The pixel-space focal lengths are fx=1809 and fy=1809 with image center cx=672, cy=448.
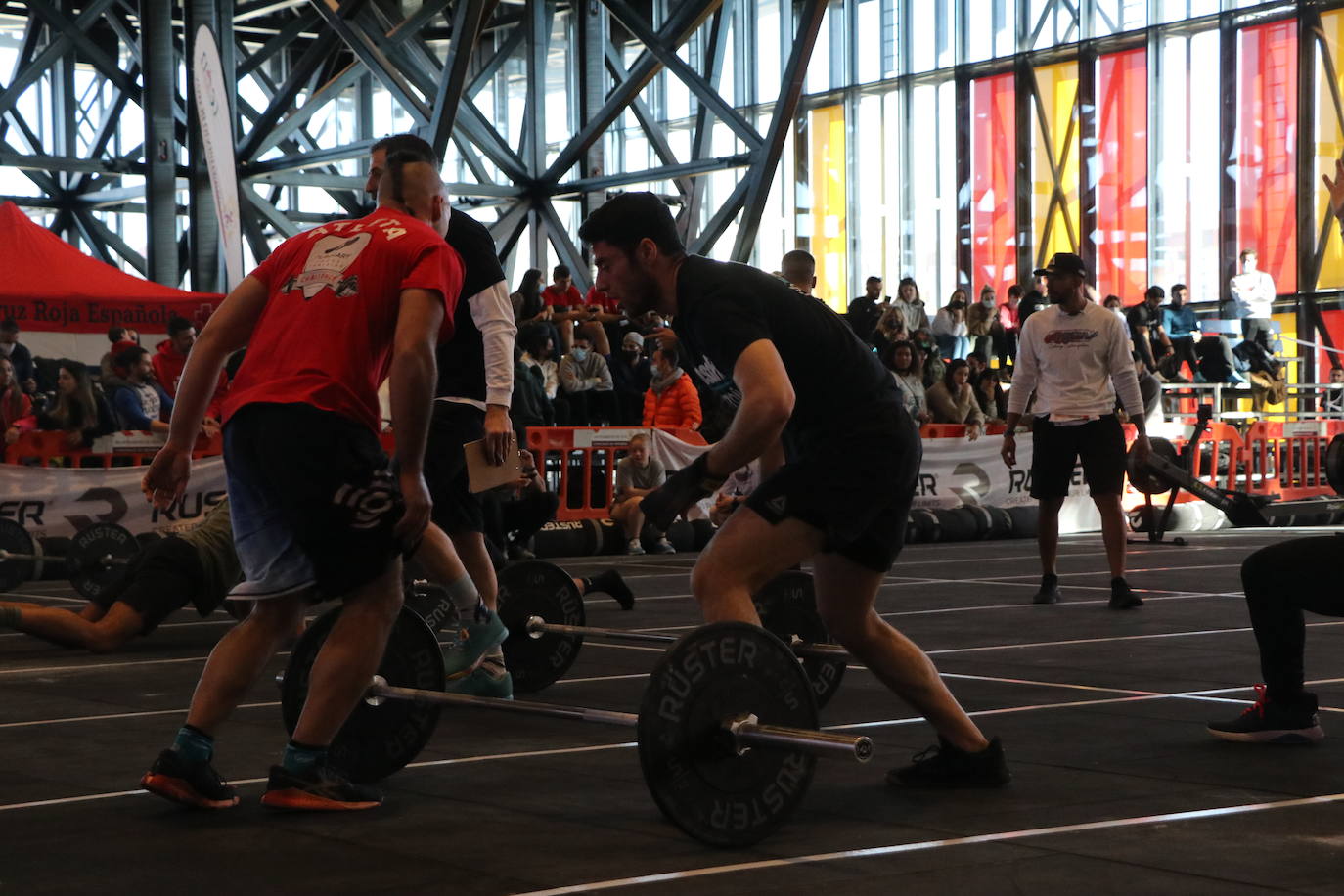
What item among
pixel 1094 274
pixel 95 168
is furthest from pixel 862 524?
pixel 1094 274

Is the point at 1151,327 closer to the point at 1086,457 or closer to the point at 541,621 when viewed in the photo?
the point at 1086,457

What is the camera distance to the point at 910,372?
1630cm

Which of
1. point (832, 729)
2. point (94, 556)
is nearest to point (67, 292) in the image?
point (94, 556)

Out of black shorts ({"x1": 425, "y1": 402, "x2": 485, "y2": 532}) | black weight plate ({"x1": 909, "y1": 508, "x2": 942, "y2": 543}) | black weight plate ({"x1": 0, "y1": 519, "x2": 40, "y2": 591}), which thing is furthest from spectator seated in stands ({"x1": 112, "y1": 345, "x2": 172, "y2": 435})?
black shorts ({"x1": 425, "y1": 402, "x2": 485, "y2": 532})

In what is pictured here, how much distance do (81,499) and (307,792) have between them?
28.1ft

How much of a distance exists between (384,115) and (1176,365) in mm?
21495

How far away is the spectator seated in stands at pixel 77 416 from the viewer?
41.0 ft

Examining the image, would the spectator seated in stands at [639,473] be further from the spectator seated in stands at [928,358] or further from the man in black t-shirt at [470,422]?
the man in black t-shirt at [470,422]

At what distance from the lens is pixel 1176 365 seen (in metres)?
21.5

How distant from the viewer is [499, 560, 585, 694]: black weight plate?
6184 mm

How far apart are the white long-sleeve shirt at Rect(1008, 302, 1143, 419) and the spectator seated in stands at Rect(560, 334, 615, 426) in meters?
7.05

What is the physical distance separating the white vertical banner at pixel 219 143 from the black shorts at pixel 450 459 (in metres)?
9.12

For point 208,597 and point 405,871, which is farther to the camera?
point 208,597

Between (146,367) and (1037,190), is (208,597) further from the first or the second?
(1037,190)
